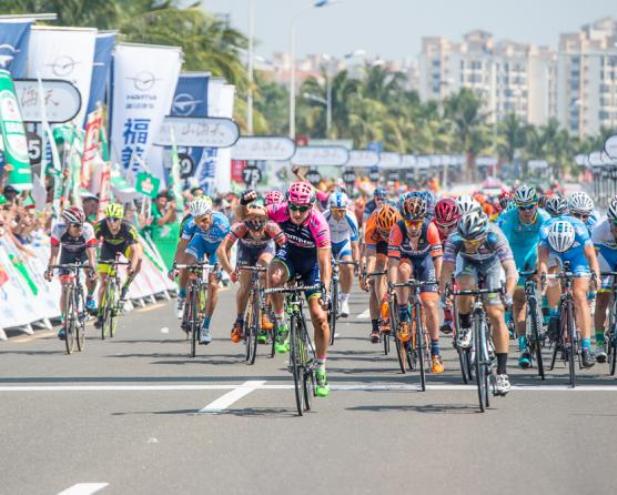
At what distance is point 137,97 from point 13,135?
8.36 m

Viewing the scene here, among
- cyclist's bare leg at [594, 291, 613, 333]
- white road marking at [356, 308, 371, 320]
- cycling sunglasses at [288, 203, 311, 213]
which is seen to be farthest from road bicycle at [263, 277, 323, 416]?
white road marking at [356, 308, 371, 320]

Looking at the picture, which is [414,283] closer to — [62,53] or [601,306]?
[601,306]

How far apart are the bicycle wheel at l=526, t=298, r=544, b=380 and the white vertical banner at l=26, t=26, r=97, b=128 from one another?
1516cm

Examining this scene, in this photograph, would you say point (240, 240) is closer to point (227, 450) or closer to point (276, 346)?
point (276, 346)

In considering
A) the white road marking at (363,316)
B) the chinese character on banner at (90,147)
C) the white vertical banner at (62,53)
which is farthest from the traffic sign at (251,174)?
the white road marking at (363,316)

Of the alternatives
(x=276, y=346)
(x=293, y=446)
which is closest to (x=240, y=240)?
(x=276, y=346)

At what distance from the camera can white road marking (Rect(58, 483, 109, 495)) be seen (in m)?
9.13

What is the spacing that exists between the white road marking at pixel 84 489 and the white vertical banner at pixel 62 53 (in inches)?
802

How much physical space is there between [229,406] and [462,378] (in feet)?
9.82

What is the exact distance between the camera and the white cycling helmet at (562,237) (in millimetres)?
15016

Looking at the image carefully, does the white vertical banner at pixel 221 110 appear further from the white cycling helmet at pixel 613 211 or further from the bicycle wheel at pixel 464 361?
the bicycle wheel at pixel 464 361

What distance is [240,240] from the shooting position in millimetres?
17578

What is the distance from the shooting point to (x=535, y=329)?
15336mm

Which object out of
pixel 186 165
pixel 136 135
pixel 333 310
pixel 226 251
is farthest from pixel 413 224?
pixel 186 165
